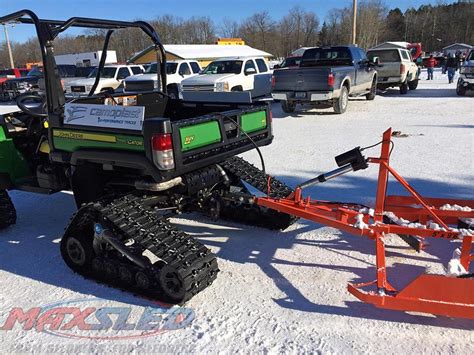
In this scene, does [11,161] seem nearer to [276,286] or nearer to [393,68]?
[276,286]

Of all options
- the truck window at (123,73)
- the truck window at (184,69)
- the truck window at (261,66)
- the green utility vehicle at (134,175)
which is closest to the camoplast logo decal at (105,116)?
the green utility vehicle at (134,175)

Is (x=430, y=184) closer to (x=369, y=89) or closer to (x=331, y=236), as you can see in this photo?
(x=331, y=236)

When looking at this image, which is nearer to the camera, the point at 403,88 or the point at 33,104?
the point at 33,104

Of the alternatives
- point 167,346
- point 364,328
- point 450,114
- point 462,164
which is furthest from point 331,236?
point 450,114

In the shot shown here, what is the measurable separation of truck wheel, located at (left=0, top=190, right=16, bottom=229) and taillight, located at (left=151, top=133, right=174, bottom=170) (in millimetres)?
2417

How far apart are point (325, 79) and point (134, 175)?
8.80 meters

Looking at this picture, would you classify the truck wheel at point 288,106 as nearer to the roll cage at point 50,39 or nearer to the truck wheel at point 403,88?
the truck wheel at point 403,88

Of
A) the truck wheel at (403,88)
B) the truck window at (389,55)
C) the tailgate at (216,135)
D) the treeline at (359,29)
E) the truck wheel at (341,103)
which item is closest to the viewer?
the tailgate at (216,135)

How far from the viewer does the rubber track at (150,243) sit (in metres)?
3.29

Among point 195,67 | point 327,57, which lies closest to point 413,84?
point 327,57

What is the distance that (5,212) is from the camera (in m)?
4.79

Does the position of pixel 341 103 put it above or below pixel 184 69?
below

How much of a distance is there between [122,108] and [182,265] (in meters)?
1.32

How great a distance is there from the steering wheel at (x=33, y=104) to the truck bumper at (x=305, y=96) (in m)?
8.31
